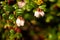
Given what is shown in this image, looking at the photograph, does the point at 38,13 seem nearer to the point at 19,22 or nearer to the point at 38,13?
the point at 38,13

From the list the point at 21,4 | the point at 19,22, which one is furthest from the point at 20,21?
the point at 21,4

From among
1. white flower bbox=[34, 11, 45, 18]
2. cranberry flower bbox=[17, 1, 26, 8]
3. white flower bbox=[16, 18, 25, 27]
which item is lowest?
white flower bbox=[16, 18, 25, 27]

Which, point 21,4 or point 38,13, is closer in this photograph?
point 38,13

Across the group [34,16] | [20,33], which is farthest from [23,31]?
[34,16]

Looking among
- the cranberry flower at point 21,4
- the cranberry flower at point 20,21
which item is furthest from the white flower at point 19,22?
the cranberry flower at point 21,4

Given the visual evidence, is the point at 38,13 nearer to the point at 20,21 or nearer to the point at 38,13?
the point at 38,13

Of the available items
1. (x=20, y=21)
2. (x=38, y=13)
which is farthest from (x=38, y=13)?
(x=20, y=21)

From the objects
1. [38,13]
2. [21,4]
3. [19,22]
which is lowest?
[19,22]

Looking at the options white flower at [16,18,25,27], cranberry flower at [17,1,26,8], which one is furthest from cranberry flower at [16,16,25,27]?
cranberry flower at [17,1,26,8]

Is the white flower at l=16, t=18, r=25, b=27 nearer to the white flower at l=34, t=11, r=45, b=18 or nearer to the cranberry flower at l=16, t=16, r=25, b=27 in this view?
the cranberry flower at l=16, t=16, r=25, b=27

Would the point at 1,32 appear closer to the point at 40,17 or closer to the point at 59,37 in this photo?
the point at 40,17

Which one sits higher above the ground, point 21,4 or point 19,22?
point 21,4
